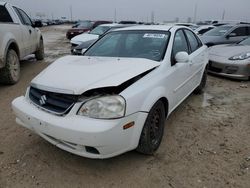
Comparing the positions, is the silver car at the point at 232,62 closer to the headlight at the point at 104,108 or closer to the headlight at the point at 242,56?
the headlight at the point at 242,56

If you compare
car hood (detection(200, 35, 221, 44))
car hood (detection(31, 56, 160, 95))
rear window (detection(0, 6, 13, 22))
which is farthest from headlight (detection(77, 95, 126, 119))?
car hood (detection(200, 35, 221, 44))

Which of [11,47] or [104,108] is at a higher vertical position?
[104,108]

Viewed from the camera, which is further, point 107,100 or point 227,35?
point 227,35

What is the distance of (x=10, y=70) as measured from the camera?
5.78m

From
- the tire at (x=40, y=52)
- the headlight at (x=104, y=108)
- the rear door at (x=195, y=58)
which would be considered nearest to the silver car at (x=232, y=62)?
the rear door at (x=195, y=58)

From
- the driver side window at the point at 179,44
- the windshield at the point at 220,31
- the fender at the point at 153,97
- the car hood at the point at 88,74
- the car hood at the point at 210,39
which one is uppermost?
the driver side window at the point at 179,44

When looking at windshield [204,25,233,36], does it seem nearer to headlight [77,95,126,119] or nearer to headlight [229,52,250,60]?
headlight [229,52,250,60]

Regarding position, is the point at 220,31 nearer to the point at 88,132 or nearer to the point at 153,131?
the point at 153,131

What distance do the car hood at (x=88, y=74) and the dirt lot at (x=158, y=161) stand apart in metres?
0.89

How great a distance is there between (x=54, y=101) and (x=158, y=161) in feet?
4.46

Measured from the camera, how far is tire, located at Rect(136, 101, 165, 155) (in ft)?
9.11

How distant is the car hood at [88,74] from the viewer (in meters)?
2.55

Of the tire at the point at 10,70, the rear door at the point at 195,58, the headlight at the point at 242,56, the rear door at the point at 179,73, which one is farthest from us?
the headlight at the point at 242,56

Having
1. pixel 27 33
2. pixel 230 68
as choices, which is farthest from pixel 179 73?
pixel 27 33
